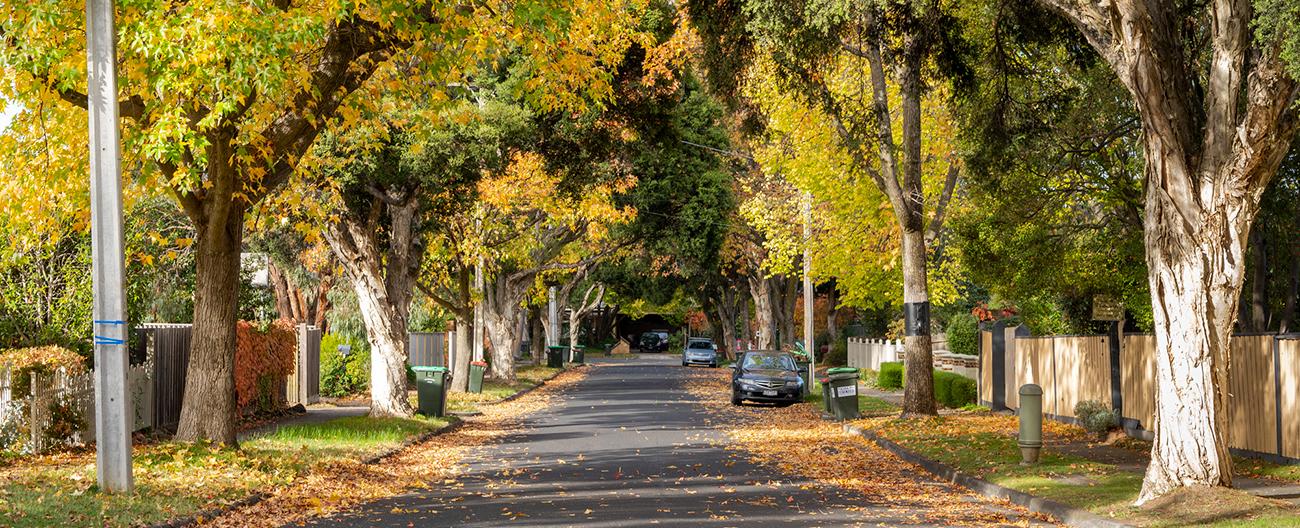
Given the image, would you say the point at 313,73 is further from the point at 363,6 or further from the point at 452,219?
the point at 452,219

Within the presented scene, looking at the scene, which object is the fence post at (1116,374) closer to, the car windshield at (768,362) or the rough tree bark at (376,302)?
the rough tree bark at (376,302)

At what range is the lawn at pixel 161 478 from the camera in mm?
12242

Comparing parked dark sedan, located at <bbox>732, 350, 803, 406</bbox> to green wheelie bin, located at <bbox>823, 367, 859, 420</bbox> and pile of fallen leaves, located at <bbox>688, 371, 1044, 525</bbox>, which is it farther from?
green wheelie bin, located at <bbox>823, 367, 859, 420</bbox>

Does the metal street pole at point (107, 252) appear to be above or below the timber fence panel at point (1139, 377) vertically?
above

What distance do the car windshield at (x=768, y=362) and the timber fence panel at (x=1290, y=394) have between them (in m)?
19.6

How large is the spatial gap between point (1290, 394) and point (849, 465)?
18.6ft

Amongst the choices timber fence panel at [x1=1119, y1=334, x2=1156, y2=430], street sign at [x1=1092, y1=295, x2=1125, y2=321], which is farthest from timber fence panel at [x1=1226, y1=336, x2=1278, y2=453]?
street sign at [x1=1092, y1=295, x2=1125, y2=321]

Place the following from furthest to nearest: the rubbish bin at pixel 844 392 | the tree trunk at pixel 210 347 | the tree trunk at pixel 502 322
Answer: the tree trunk at pixel 502 322 < the rubbish bin at pixel 844 392 < the tree trunk at pixel 210 347

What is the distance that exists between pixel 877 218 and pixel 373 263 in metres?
16.9

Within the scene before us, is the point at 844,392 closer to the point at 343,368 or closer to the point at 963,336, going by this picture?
the point at 343,368

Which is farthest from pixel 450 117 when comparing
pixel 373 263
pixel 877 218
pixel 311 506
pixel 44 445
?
pixel 877 218

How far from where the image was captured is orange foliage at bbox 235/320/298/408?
990 inches

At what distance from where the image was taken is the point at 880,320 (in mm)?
73438

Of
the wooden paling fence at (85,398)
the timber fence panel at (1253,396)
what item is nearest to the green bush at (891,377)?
the wooden paling fence at (85,398)
